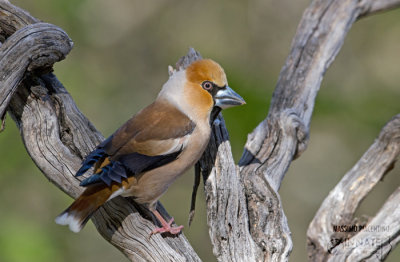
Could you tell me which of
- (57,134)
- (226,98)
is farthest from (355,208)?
(57,134)

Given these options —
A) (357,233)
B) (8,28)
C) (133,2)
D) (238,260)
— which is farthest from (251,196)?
(133,2)

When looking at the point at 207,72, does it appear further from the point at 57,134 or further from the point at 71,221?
the point at 71,221

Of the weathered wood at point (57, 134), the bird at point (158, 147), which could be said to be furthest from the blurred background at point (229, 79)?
the bird at point (158, 147)

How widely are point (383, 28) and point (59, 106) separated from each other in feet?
19.6

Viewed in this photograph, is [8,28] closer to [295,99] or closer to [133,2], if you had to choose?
[295,99]

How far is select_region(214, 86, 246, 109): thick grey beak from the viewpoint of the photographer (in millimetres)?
3832

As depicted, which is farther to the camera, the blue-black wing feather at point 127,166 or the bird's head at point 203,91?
the bird's head at point 203,91

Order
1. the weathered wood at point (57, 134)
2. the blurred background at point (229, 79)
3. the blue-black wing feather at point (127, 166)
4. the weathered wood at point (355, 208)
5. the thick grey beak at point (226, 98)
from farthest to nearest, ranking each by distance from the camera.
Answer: the blurred background at point (229, 79)
the weathered wood at point (355, 208)
the thick grey beak at point (226, 98)
the weathered wood at point (57, 134)
the blue-black wing feather at point (127, 166)

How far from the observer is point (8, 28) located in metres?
3.77

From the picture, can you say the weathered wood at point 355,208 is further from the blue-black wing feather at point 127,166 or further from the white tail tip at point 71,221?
Answer: the white tail tip at point 71,221

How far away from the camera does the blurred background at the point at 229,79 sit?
6.79 meters

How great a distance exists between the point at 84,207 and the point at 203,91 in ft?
3.81

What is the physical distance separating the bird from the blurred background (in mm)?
2918

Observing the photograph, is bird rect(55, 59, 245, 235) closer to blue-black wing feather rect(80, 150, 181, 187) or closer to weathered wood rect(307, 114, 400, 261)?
blue-black wing feather rect(80, 150, 181, 187)
